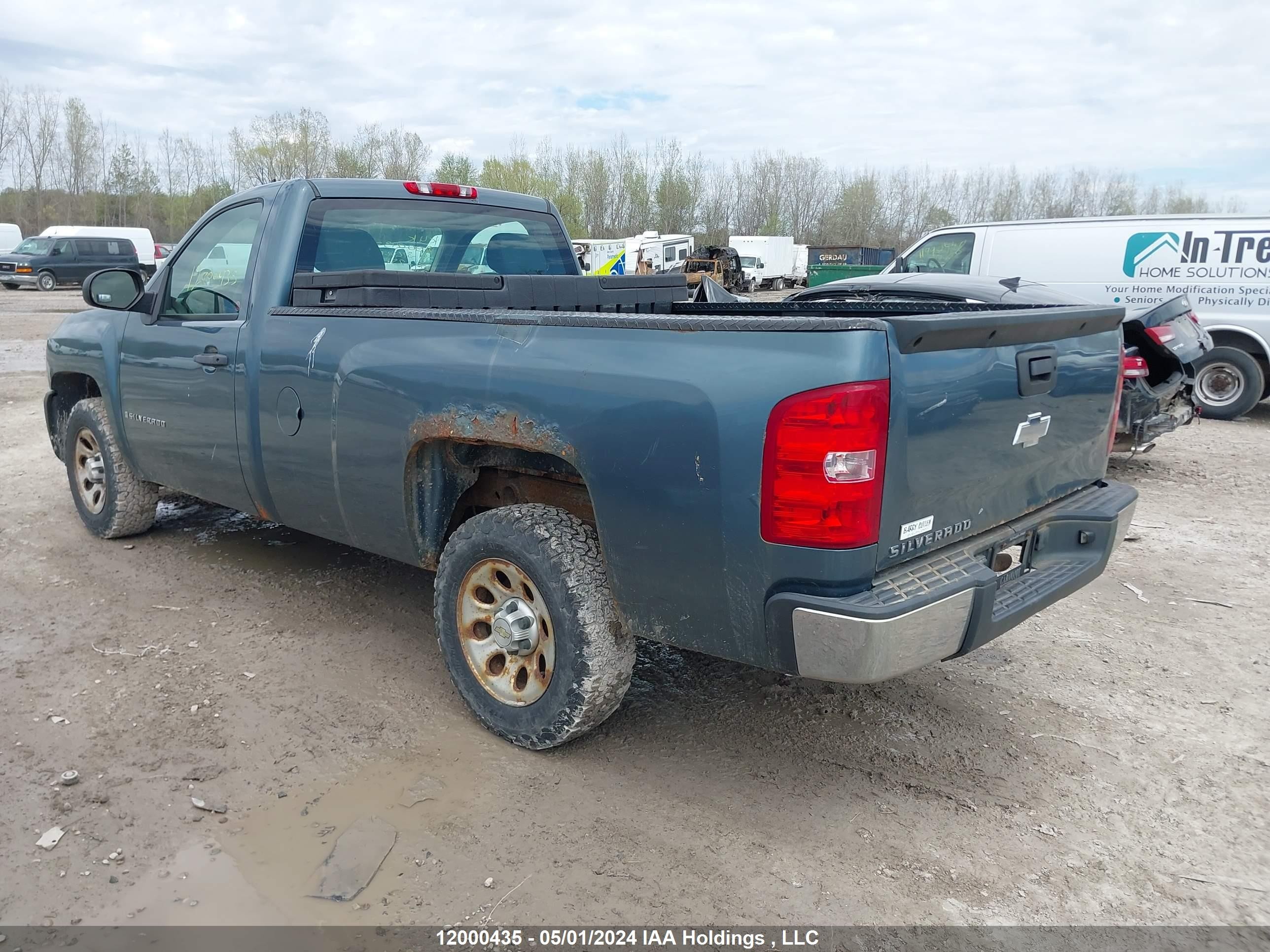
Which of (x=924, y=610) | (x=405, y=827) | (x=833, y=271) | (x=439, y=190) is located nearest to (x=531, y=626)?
(x=405, y=827)

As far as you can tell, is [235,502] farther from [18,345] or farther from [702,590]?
[18,345]

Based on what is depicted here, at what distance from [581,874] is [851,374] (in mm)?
1569

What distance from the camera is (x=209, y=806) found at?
2957 mm

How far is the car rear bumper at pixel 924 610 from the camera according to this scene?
2.43m

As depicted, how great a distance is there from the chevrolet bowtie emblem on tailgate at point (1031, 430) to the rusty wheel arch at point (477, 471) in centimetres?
137

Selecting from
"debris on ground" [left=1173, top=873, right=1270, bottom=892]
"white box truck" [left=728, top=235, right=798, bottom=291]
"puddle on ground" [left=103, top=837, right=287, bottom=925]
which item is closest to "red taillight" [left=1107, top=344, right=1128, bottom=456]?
"debris on ground" [left=1173, top=873, right=1270, bottom=892]

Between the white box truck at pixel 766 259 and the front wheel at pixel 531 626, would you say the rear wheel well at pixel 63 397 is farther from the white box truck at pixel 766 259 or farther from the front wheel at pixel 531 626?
the white box truck at pixel 766 259

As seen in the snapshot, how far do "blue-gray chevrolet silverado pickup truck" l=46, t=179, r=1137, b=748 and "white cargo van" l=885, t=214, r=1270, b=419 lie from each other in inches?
306

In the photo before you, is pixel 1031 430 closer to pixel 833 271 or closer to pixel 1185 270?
pixel 1185 270

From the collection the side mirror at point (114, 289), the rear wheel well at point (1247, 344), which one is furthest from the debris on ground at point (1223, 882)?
the rear wheel well at point (1247, 344)

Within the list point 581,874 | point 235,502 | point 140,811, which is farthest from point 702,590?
point 235,502

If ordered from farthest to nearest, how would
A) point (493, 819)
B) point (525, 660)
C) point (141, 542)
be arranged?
point (141, 542)
point (525, 660)
point (493, 819)

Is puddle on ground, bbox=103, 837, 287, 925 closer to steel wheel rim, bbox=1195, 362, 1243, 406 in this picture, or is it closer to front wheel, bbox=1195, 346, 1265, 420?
front wheel, bbox=1195, 346, 1265, 420

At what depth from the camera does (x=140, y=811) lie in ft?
9.55
